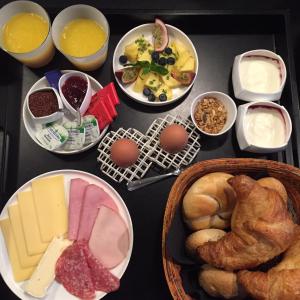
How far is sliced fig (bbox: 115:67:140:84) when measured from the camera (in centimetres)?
141

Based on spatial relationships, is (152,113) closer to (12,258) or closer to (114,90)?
(114,90)

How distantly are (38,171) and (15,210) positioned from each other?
17 cm

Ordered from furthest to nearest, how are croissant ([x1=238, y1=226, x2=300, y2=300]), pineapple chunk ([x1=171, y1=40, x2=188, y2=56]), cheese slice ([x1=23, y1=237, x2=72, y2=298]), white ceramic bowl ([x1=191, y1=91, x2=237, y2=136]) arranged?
pineapple chunk ([x1=171, y1=40, x2=188, y2=56]), white ceramic bowl ([x1=191, y1=91, x2=237, y2=136]), cheese slice ([x1=23, y1=237, x2=72, y2=298]), croissant ([x1=238, y1=226, x2=300, y2=300])

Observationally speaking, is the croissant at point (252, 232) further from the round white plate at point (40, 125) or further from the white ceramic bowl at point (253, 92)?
the round white plate at point (40, 125)

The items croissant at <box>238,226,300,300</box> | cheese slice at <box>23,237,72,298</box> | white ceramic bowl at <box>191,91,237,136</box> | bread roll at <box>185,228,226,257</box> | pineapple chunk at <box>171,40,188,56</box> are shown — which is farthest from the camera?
pineapple chunk at <box>171,40,188,56</box>

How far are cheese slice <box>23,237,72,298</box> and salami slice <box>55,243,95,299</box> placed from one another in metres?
0.02

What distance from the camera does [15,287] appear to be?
128 centimetres

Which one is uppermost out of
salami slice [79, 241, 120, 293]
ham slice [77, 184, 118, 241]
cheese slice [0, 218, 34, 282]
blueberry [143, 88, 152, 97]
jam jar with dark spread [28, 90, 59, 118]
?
blueberry [143, 88, 152, 97]

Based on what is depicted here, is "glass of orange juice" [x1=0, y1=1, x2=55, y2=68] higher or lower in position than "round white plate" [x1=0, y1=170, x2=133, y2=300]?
higher

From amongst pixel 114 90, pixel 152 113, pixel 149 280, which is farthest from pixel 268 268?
pixel 114 90

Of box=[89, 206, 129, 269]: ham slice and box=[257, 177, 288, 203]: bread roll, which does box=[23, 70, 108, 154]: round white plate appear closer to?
box=[89, 206, 129, 269]: ham slice

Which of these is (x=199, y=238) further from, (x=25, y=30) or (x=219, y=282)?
(x=25, y=30)

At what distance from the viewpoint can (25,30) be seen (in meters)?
1.40

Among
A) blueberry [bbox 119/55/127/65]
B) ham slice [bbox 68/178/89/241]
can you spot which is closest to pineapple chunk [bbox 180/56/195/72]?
blueberry [bbox 119/55/127/65]
